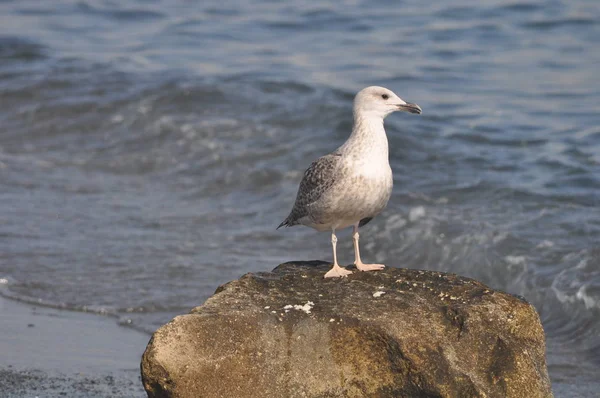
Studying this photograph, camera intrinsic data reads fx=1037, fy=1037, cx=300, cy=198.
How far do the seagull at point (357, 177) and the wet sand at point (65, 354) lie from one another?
1.45 meters

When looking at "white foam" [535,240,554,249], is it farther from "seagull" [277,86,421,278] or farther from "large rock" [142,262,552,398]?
"large rock" [142,262,552,398]

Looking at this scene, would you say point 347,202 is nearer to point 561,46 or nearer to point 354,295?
point 354,295

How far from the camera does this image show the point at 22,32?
18.5 metres

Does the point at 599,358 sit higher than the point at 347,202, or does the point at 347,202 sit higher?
the point at 347,202

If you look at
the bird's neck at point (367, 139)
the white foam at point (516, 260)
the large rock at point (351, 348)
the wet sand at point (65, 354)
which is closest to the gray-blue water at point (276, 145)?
the white foam at point (516, 260)

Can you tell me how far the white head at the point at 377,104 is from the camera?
6016 millimetres

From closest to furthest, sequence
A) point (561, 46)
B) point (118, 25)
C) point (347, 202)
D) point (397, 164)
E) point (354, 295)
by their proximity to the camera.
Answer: point (354, 295)
point (347, 202)
point (397, 164)
point (561, 46)
point (118, 25)

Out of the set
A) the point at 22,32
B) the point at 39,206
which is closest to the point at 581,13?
the point at 22,32

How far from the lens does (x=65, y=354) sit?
6.49 metres

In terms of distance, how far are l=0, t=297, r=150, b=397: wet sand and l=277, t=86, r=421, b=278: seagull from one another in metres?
1.45

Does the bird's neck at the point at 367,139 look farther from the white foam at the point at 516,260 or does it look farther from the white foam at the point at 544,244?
the white foam at the point at 544,244

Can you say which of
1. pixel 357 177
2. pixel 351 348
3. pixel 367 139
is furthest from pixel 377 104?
pixel 351 348

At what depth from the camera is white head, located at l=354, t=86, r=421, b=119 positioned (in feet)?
19.7

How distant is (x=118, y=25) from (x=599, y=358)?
14.2m
